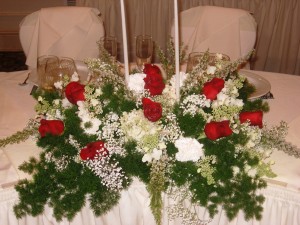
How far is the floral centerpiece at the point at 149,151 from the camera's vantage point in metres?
1.12

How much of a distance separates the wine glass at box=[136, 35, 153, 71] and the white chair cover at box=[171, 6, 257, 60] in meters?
0.79

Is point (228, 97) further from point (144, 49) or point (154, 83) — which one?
point (144, 49)

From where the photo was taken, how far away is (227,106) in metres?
1.18

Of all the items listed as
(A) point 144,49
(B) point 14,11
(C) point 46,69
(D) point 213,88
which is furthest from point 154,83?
(B) point 14,11

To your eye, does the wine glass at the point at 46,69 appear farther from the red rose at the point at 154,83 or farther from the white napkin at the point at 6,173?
the red rose at the point at 154,83

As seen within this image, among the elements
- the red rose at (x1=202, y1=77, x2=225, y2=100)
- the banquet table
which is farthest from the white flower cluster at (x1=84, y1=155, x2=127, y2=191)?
the red rose at (x1=202, y1=77, x2=225, y2=100)

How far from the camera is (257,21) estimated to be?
11.6 ft

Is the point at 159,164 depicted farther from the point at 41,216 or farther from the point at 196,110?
the point at 41,216

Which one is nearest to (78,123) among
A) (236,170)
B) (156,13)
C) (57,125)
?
(57,125)

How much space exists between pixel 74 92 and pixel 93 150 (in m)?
0.22

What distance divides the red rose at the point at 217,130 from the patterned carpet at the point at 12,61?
362 cm

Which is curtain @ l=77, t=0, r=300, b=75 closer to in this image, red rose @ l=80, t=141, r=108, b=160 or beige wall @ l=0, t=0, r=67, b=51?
beige wall @ l=0, t=0, r=67, b=51

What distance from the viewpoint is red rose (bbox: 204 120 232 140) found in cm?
109

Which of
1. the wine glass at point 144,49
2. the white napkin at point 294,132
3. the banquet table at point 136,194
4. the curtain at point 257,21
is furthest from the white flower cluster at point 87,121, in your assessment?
the curtain at point 257,21
